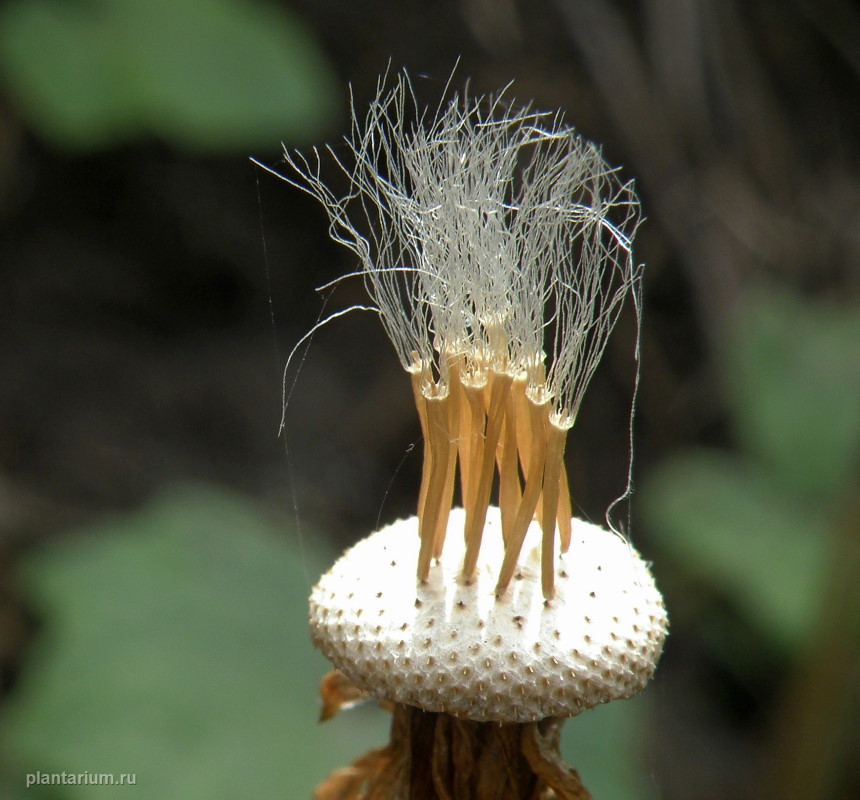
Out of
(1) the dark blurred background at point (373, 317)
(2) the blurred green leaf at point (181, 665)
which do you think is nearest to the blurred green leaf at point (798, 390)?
(1) the dark blurred background at point (373, 317)

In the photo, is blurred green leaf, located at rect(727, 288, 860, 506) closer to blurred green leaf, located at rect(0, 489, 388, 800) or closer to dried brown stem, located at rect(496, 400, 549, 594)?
blurred green leaf, located at rect(0, 489, 388, 800)

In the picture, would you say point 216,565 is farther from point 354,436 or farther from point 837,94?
point 837,94

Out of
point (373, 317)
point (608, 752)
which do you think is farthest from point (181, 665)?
point (373, 317)

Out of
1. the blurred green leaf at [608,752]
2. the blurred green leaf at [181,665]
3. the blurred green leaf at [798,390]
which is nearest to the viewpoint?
the blurred green leaf at [181,665]

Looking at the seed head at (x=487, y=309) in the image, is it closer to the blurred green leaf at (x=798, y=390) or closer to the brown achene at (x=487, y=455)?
the brown achene at (x=487, y=455)

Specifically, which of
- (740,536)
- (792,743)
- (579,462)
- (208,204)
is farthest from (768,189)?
(792,743)
